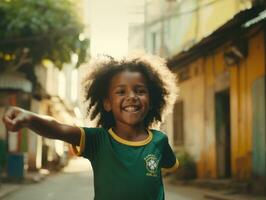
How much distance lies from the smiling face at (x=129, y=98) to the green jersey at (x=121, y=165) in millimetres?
125

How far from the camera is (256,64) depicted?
13.2 meters

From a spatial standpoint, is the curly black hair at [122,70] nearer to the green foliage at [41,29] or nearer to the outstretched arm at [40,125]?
the outstretched arm at [40,125]

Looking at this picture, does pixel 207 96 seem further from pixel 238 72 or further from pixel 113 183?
pixel 113 183

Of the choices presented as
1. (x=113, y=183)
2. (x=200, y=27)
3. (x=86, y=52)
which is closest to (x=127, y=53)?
(x=113, y=183)

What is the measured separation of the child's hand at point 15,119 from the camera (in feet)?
8.40

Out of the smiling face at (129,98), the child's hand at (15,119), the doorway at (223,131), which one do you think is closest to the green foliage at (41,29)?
the doorway at (223,131)

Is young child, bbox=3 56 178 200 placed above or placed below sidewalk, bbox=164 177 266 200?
above

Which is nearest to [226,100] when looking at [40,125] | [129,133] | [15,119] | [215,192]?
[215,192]

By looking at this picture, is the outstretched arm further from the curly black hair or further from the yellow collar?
the curly black hair

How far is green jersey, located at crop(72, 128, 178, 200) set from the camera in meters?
3.09

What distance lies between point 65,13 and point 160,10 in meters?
10.6

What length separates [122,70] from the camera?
349 cm

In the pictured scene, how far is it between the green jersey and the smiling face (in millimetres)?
125

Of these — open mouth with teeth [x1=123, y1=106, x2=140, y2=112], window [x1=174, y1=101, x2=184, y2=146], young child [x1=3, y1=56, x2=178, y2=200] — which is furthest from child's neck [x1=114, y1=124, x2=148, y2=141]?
window [x1=174, y1=101, x2=184, y2=146]
